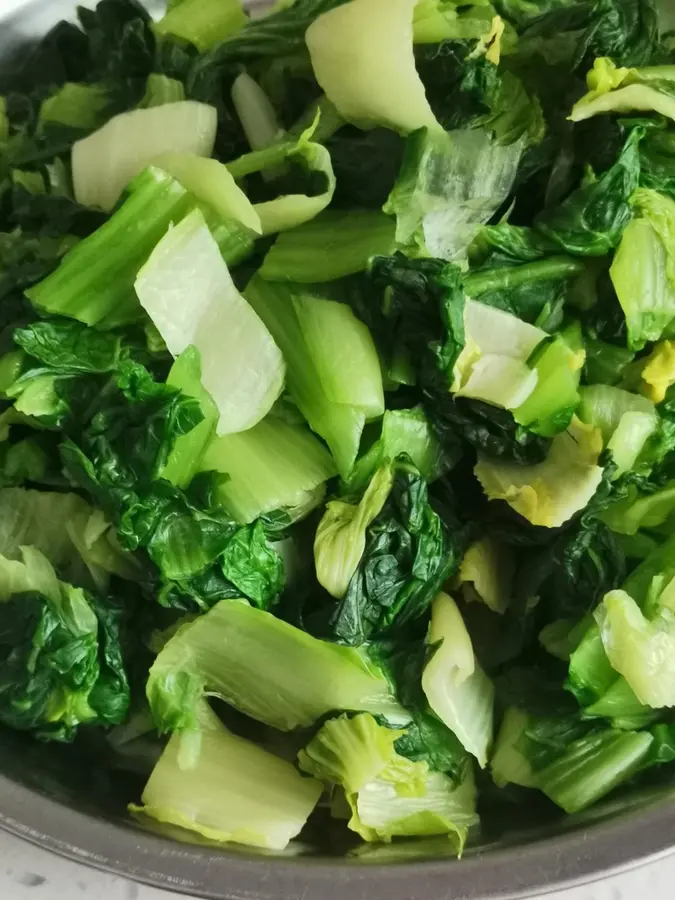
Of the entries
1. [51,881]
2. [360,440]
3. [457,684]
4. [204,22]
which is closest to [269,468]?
[360,440]

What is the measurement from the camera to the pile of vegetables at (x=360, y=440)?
1167 mm

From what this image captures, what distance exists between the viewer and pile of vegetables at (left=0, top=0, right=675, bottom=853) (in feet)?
3.83

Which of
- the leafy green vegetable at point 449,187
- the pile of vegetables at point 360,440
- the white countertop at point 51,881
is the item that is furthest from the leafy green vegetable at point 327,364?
the white countertop at point 51,881

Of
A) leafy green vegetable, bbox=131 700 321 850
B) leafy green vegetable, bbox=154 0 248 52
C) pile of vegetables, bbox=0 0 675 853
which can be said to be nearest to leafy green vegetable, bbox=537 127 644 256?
pile of vegetables, bbox=0 0 675 853

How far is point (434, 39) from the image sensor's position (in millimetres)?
1321

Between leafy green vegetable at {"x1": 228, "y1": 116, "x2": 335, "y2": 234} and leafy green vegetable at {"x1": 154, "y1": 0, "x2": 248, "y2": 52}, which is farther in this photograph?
leafy green vegetable at {"x1": 154, "y1": 0, "x2": 248, "y2": 52}

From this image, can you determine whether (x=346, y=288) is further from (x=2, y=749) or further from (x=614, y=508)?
(x=2, y=749)

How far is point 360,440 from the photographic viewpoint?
1230mm

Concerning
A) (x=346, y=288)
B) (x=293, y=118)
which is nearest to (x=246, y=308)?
(x=346, y=288)

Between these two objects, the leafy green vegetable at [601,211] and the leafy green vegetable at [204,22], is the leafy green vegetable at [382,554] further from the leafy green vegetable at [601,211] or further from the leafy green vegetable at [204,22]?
the leafy green vegetable at [204,22]

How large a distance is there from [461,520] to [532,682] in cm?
25

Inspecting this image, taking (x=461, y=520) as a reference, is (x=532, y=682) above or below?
below

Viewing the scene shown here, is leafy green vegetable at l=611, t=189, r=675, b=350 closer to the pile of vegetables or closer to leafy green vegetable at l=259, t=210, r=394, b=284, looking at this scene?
the pile of vegetables

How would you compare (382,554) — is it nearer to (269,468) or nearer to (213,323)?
(269,468)
